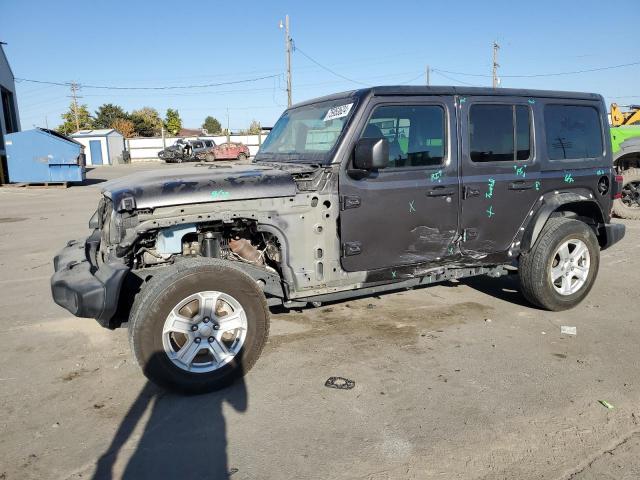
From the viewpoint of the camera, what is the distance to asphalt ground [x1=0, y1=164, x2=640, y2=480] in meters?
2.69

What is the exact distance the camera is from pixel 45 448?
9.36 ft

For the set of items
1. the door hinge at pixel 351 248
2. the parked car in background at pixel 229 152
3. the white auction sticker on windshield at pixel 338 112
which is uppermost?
the parked car in background at pixel 229 152

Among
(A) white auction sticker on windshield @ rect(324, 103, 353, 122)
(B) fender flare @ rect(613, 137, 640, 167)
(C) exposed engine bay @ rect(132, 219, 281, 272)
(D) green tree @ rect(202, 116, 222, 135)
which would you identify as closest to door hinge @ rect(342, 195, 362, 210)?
(C) exposed engine bay @ rect(132, 219, 281, 272)

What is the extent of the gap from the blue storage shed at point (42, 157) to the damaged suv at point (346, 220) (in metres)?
17.6

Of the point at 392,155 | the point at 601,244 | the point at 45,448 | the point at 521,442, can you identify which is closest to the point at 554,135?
the point at 601,244

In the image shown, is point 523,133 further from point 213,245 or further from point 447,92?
point 213,245

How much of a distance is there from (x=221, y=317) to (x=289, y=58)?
3622 centimetres

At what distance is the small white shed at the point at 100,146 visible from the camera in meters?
46.3

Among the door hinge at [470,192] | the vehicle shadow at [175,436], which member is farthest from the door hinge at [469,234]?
the vehicle shadow at [175,436]

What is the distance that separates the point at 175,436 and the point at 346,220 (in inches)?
76.2

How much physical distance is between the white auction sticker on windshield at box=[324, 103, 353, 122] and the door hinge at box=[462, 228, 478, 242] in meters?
1.48

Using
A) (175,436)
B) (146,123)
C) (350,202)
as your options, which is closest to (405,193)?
(350,202)

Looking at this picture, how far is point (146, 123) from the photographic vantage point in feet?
239

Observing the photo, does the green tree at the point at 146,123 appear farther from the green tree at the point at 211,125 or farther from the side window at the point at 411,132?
the side window at the point at 411,132
